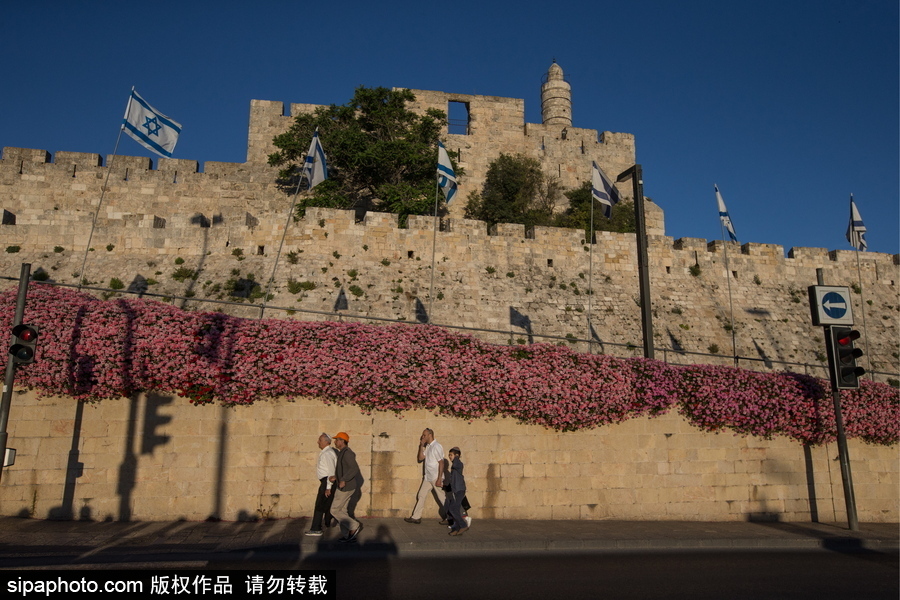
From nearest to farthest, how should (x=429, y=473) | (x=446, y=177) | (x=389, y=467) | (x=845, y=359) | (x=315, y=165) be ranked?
(x=429, y=473)
(x=389, y=467)
(x=845, y=359)
(x=315, y=165)
(x=446, y=177)

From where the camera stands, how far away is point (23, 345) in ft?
29.1

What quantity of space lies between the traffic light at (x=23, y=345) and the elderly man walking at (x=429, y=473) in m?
5.83

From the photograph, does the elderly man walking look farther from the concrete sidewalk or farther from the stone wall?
the stone wall

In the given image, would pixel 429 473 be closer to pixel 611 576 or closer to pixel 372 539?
pixel 372 539

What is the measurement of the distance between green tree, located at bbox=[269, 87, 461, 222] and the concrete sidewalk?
18.8 m

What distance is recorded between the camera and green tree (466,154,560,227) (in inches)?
1297

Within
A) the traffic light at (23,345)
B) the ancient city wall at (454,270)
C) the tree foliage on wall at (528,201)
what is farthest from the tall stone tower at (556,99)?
the traffic light at (23,345)

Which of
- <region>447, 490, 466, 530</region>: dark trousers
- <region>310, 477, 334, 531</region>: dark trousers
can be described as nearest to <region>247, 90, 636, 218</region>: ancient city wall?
<region>447, 490, 466, 530</region>: dark trousers

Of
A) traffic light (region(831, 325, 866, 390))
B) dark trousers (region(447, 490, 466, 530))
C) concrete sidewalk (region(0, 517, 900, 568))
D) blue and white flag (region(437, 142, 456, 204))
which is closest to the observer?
concrete sidewalk (region(0, 517, 900, 568))

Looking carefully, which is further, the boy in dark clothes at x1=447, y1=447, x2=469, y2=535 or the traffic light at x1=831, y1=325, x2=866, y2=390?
the traffic light at x1=831, y1=325, x2=866, y2=390

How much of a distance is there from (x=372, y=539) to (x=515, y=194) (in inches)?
1080

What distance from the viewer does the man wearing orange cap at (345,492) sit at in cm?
890

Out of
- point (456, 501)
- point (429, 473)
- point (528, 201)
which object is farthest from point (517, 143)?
point (456, 501)

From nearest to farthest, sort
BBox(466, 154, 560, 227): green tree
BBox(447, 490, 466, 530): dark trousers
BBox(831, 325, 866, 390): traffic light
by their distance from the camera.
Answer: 1. BBox(447, 490, 466, 530): dark trousers
2. BBox(831, 325, 866, 390): traffic light
3. BBox(466, 154, 560, 227): green tree
